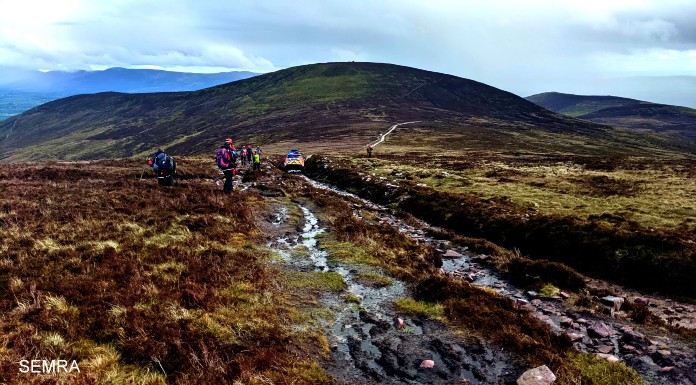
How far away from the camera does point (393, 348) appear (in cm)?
980

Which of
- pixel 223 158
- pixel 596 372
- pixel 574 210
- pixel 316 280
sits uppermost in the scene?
pixel 223 158

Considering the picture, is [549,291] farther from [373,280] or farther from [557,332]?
[373,280]

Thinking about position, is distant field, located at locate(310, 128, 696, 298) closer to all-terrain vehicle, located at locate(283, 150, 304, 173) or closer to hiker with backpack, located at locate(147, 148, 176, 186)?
all-terrain vehicle, located at locate(283, 150, 304, 173)

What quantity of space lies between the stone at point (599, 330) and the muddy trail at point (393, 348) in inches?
134

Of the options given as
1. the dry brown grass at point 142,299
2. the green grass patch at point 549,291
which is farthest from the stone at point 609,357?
the dry brown grass at point 142,299

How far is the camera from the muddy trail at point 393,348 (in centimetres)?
869

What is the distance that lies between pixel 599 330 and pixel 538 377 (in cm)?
394

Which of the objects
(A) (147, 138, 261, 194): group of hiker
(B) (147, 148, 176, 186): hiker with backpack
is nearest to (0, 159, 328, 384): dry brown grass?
(A) (147, 138, 261, 194): group of hiker

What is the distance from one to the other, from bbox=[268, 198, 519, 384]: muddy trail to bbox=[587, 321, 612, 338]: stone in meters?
3.41

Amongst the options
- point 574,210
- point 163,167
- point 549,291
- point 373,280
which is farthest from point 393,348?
point 163,167

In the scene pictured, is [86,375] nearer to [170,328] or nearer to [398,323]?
[170,328]

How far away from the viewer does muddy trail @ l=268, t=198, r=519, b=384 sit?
869 cm

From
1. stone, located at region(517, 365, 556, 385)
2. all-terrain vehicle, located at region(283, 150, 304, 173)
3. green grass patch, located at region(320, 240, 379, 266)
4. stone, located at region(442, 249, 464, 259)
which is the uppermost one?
all-terrain vehicle, located at region(283, 150, 304, 173)

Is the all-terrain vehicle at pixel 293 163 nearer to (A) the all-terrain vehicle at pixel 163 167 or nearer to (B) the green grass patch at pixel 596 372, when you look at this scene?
(A) the all-terrain vehicle at pixel 163 167
